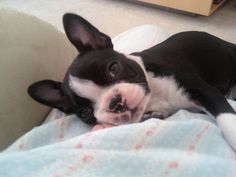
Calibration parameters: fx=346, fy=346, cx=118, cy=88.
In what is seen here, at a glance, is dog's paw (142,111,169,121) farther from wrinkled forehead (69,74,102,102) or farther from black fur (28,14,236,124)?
wrinkled forehead (69,74,102,102)

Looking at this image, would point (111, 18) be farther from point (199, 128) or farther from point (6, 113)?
point (199, 128)

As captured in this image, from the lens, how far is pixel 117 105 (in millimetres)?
1153

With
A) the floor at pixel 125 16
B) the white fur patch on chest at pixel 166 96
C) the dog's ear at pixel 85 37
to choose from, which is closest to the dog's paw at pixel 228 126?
the white fur patch on chest at pixel 166 96

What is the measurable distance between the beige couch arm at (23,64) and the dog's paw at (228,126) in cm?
70

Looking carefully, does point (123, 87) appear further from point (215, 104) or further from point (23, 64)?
point (23, 64)

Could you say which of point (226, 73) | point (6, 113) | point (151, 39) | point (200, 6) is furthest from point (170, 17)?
point (6, 113)

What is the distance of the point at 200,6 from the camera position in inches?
119

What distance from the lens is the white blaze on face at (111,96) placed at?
1.17 meters

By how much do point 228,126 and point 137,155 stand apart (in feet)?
1.11

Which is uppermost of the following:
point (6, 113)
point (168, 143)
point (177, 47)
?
point (177, 47)

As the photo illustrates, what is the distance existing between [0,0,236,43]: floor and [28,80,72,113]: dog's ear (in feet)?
5.11

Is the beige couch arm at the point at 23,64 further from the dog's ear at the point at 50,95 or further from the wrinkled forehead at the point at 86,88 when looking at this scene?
the wrinkled forehead at the point at 86,88

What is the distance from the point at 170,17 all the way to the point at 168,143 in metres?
2.30

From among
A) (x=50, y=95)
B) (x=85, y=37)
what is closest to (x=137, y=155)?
(x=50, y=95)
